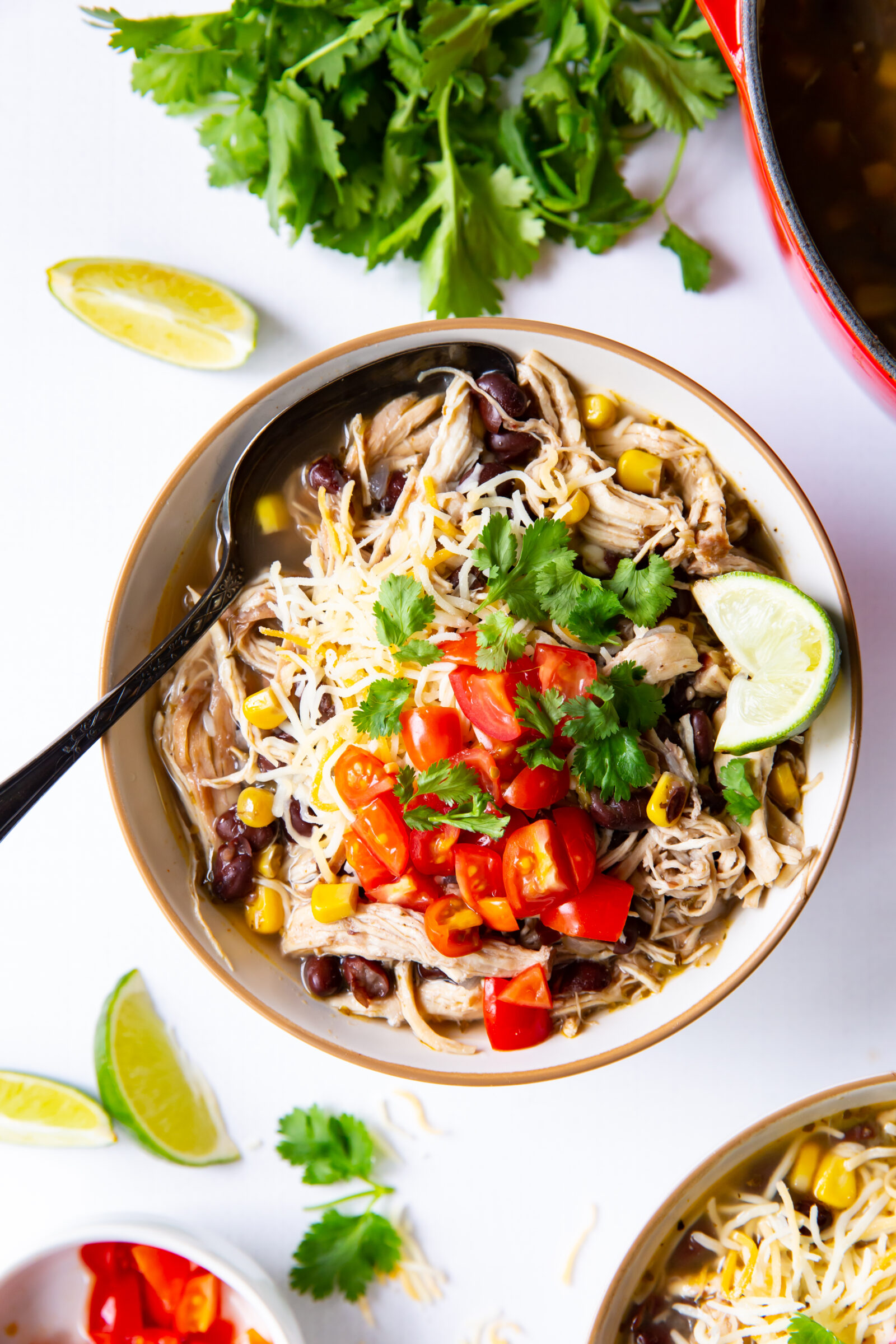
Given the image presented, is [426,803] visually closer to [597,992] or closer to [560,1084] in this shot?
[597,992]

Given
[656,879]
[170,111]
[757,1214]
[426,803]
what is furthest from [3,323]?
[757,1214]

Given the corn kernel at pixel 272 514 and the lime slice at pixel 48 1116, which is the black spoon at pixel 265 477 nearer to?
the corn kernel at pixel 272 514

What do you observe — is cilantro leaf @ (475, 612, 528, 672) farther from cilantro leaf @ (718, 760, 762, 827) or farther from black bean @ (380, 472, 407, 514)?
cilantro leaf @ (718, 760, 762, 827)

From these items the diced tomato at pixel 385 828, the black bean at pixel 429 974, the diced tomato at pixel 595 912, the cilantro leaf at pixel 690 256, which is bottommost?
the black bean at pixel 429 974

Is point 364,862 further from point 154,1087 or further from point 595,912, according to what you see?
point 154,1087

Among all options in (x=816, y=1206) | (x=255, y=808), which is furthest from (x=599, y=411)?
(x=816, y=1206)

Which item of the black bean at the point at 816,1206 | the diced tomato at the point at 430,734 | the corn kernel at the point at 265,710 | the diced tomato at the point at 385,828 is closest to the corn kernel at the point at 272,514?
the corn kernel at the point at 265,710
